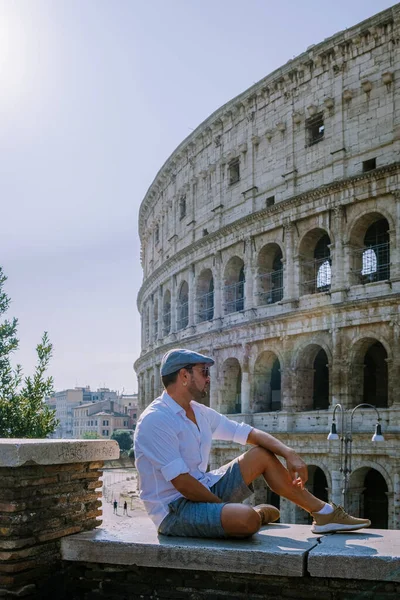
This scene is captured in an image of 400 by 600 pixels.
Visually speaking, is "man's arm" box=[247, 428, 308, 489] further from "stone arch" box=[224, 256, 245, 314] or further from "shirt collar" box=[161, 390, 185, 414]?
"stone arch" box=[224, 256, 245, 314]

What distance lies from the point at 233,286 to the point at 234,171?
14.3ft

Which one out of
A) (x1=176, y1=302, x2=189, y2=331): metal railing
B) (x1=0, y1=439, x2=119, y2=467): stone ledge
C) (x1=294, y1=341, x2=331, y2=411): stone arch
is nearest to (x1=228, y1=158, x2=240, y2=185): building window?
(x1=176, y1=302, x2=189, y2=331): metal railing

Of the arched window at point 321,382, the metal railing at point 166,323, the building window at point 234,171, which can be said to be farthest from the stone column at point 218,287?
the metal railing at point 166,323

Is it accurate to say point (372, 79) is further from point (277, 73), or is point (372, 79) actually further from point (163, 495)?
point (163, 495)

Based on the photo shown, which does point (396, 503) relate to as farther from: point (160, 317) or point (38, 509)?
point (160, 317)

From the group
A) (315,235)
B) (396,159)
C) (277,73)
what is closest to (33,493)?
(396,159)

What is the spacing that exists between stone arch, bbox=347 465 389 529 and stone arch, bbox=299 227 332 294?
226 inches

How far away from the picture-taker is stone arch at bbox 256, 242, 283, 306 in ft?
78.4

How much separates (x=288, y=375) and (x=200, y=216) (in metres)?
8.85

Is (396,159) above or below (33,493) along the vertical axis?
above

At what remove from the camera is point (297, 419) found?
21.5 metres

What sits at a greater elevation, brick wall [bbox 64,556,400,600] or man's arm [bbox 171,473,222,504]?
man's arm [bbox 171,473,222,504]

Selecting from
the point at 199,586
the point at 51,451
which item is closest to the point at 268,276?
the point at 51,451

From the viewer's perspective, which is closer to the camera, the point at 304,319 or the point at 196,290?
the point at 304,319
